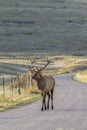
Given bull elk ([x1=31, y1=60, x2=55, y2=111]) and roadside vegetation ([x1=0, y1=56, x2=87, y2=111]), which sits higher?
bull elk ([x1=31, y1=60, x2=55, y2=111])

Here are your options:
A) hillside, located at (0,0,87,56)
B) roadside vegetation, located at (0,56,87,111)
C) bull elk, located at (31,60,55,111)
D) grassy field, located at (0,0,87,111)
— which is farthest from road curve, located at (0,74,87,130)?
hillside, located at (0,0,87,56)

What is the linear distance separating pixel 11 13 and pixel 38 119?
356 feet

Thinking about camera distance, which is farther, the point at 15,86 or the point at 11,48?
the point at 11,48

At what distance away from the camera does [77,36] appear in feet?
365

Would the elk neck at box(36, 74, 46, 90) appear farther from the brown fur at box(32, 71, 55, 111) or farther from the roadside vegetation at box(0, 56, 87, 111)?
the roadside vegetation at box(0, 56, 87, 111)

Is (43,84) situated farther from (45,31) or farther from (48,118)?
(45,31)

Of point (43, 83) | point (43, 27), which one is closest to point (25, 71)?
point (43, 83)

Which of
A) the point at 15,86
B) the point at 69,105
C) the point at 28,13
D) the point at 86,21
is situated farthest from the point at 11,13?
the point at 69,105

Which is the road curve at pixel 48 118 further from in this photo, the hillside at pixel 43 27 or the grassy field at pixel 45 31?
the hillside at pixel 43 27

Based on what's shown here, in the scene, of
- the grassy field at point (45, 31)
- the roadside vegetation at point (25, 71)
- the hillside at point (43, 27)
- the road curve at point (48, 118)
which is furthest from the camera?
the hillside at point (43, 27)

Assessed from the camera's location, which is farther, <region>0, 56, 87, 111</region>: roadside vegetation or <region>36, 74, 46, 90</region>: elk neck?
<region>0, 56, 87, 111</region>: roadside vegetation

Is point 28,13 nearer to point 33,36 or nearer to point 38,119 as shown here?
point 33,36

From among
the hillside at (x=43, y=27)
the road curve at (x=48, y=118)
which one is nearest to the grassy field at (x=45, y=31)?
the hillside at (x=43, y=27)

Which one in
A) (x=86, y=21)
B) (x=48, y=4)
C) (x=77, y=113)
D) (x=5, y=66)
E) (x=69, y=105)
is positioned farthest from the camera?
(x=48, y=4)
